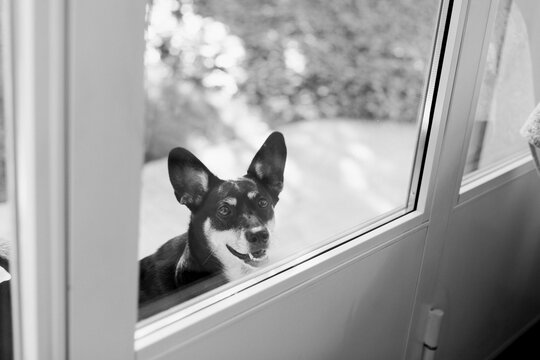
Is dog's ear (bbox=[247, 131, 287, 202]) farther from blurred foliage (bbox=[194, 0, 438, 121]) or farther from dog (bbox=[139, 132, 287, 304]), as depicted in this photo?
blurred foliage (bbox=[194, 0, 438, 121])

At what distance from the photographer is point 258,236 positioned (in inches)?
37.4

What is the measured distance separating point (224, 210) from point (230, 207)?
0.01 metres

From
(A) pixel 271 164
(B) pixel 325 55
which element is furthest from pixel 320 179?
(B) pixel 325 55

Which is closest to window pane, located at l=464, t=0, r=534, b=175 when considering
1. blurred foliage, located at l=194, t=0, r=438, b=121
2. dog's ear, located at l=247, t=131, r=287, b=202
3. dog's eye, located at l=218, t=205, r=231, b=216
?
blurred foliage, located at l=194, t=0, r=438, b=121

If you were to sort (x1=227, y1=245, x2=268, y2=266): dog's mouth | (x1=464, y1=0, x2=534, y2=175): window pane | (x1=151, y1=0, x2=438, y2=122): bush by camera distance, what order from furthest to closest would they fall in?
(x1=464, y1=0, x2=534, y2=175): window pane
(x1=151, y1=0, x2=438, y2=122): bush
(x1=227, y1=245, x2=268, y2=266): dog's mouth

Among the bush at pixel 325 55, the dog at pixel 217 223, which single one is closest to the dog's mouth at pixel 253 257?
the dog at pixel 217 223

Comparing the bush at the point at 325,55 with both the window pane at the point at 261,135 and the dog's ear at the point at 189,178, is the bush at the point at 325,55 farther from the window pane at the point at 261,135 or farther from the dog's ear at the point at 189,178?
the dog's ear at the point at 189,178

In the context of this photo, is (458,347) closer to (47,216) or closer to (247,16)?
(247,16)

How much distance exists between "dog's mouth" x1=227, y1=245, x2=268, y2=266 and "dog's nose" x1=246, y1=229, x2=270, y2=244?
17 millimetres

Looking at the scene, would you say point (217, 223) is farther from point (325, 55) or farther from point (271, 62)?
point (325, 55)

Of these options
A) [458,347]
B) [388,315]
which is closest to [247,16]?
[388,315]

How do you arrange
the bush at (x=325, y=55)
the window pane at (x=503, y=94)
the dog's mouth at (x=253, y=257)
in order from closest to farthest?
the dog's mouth at (x=253, y=257) < the bush at (x=325, y=55) < the window pane at (x=503, y=94)

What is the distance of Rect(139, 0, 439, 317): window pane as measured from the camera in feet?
2.73

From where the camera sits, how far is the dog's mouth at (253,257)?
933mm
